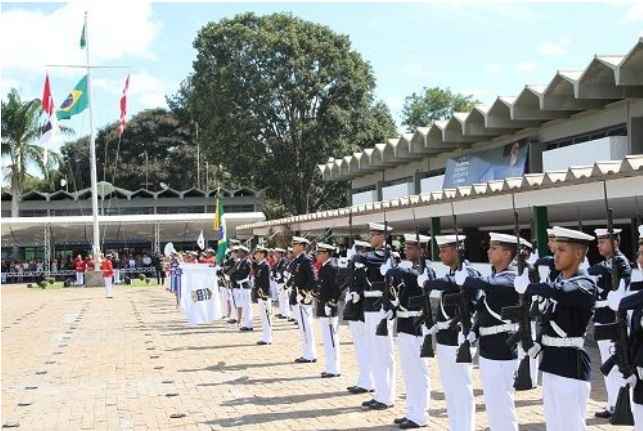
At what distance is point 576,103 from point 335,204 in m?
30.9

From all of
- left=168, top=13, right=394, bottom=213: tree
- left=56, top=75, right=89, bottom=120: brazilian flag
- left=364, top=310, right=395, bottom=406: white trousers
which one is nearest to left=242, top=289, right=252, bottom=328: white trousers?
left=364, top=310, right=395, bottom=406: white trousers

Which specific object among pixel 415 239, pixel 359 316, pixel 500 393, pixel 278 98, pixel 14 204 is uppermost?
pixel 278 98

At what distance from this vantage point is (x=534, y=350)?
19.9ft

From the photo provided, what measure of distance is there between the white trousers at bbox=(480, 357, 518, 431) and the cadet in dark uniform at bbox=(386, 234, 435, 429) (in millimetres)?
1453

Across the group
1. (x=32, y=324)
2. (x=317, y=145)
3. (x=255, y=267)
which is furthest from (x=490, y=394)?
(x=317, y=145)

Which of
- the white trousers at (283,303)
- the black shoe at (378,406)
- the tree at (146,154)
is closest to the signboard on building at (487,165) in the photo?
the white trousers at (283,303)

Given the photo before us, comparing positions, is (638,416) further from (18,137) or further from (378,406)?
(18,137)

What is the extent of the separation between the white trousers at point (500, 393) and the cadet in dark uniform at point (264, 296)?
941 centimetres

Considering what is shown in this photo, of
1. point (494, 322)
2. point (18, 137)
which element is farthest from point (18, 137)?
point (494, 322)

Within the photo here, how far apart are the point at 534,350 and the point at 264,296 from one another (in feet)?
35.1

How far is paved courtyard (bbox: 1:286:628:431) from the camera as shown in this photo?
9.08 metres

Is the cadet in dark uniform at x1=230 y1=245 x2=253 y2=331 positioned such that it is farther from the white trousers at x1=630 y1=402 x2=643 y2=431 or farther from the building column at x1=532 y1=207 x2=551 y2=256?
the white trousers at x1=630 y1=402 x2=643 y2=431

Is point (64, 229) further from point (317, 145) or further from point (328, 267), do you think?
point (328, 267)

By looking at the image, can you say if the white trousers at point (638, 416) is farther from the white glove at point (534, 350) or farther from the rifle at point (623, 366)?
the white glove at point (534, 350)
